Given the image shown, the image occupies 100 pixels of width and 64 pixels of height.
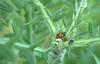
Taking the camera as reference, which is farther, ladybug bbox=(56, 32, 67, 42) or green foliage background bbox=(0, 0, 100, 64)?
green foliage background bbox=(0, 0, 100, 64)

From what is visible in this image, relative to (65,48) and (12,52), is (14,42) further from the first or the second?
(65,48)

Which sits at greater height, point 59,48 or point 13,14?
point 13,14

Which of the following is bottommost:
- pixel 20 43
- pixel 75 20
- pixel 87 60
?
pixel 87 60

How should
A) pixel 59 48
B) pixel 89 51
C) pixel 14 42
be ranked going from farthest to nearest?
pixel 89 51 → pixel 14 42 → pixel 59 48

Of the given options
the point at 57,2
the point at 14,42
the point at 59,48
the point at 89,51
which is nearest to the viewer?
the point at 59,48

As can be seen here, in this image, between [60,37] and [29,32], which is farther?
[29,32]

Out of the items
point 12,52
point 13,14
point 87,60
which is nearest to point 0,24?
point 13,14

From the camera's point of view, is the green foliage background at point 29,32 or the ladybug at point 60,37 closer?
the ladybug at point 60,37

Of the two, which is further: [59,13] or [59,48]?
[59,13]

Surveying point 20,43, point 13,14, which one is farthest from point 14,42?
point 13,14
